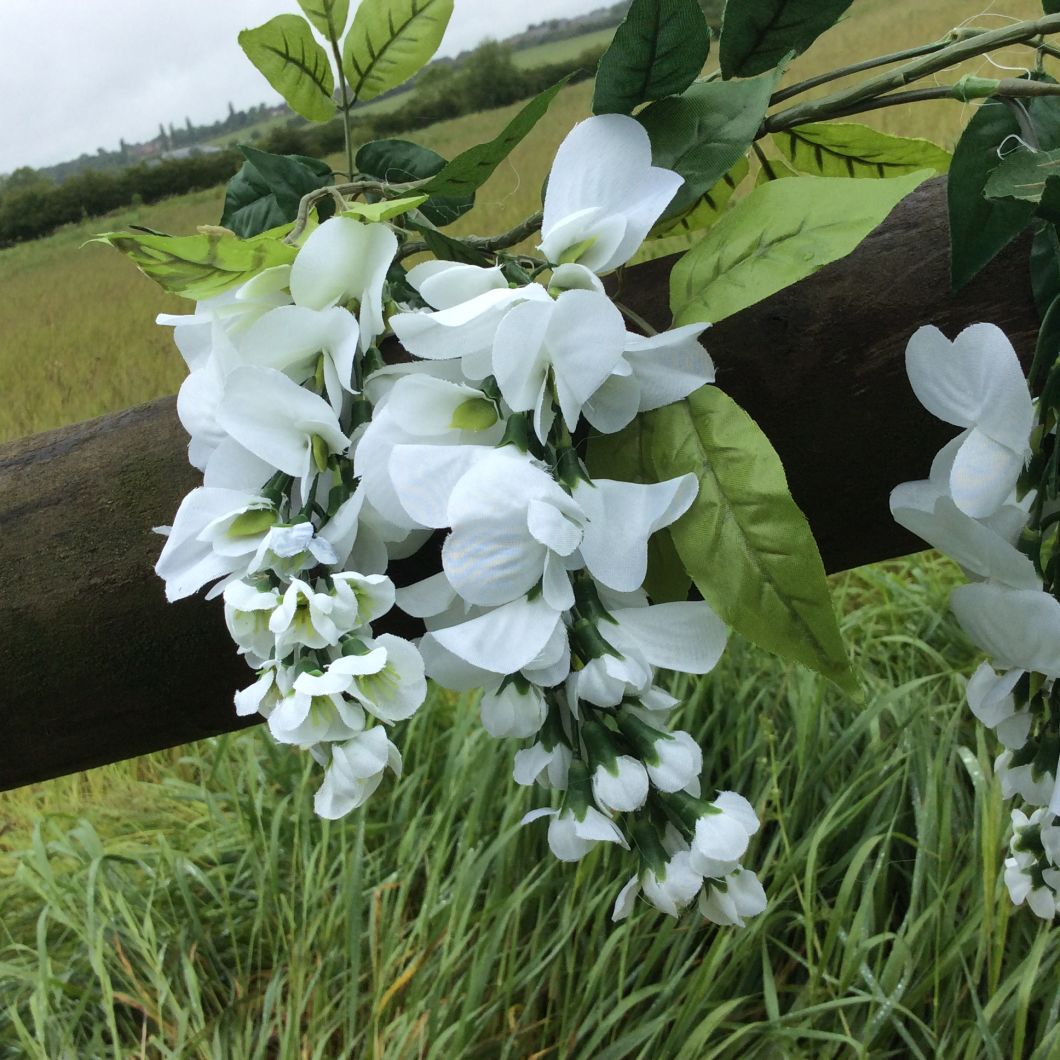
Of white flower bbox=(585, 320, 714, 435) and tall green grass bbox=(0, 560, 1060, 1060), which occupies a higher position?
white flower bbox=(585, 320, 714, 435)

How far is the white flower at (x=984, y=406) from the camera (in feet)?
0.82

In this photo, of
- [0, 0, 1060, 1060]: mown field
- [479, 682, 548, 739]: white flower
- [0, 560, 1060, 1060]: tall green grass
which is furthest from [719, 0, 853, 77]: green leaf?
[0, 560, 1060, 1060]: tall green grass

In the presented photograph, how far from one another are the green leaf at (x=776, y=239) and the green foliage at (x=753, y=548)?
4 cm

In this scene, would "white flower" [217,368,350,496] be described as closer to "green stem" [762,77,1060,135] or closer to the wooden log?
the wooden log

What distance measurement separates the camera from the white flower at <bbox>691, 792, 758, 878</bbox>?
225 mm

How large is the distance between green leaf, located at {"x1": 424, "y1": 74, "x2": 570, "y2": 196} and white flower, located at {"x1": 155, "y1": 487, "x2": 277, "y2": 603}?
123 millimetres

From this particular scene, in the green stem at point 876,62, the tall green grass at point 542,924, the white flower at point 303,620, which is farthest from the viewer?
the tall green grass at point 542,924

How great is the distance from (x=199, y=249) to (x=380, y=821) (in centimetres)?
113

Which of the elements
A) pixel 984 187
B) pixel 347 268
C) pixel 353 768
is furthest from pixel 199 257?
pixel 984 187

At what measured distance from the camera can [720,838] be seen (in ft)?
0.74

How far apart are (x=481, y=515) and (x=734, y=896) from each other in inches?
5.1

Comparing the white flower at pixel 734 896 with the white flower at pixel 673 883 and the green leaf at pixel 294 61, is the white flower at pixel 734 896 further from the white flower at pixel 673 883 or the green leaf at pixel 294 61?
the green leaf at pixel 294 61

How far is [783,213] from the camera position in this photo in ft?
0.87

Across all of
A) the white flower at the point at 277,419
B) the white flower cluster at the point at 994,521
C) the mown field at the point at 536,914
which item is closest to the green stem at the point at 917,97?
the white flower cluster at the point at 994,521
